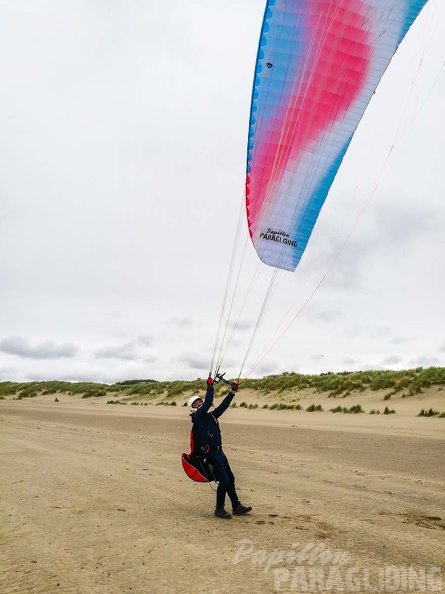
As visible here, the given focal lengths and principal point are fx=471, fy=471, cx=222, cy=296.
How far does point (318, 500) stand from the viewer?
6.93m

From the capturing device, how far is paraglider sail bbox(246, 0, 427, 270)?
7.52 meters

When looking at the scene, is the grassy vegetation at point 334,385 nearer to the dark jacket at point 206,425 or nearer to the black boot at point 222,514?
the dark jacket at point 206,425

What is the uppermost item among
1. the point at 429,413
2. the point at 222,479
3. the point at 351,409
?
the point at 351,409

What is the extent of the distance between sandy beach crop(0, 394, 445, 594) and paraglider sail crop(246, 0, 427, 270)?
14.3ft

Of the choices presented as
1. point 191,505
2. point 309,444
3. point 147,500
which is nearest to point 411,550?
point 191,505

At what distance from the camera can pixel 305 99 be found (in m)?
8.14

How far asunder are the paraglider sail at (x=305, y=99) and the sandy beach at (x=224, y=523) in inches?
171

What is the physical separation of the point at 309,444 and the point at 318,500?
6653 mm

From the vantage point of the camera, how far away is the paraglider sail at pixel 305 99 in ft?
24.7

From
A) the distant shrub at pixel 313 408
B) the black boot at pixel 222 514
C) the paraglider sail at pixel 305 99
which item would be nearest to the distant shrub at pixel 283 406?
the distant shrub at pixel 313 408

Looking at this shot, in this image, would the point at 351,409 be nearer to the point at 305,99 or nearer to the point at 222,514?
the point at 305,99

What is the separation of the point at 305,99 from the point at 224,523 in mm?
6783

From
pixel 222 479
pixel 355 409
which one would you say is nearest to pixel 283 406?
pixel 355 409

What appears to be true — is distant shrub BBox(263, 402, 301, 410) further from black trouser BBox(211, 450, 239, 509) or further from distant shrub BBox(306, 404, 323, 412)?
black trouser BBox(211, 450, 239, 509)
